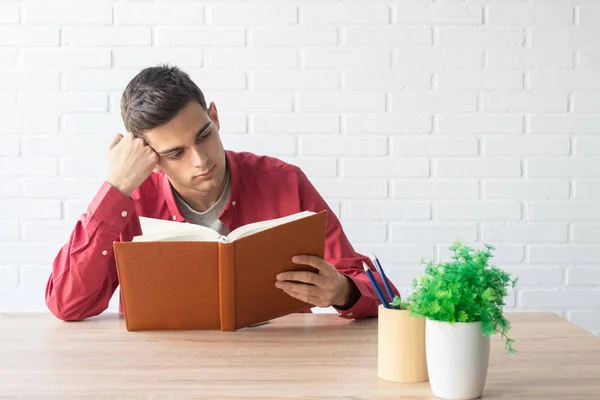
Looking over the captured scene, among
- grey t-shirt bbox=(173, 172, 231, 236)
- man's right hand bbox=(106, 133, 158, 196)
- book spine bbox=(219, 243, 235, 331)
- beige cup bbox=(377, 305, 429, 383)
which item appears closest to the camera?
beige cup bbox=(377, 305, 429, 383)

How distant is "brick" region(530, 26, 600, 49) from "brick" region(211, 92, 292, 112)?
0.93 metres

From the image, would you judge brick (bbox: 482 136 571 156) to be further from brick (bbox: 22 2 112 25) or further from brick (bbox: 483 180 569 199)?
brick (bbox: 22 2 112 25)

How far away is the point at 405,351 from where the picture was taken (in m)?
1.17

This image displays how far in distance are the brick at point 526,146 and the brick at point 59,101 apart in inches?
56.0

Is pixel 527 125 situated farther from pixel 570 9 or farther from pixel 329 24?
pixel 329 24

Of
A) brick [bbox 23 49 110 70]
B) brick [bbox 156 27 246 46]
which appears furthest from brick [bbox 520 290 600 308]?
brick [bbox 23 49 110 70]

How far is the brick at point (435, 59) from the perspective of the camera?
2.82 metres

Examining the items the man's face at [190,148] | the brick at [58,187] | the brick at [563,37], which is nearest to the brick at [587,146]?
the brick at [563,37]

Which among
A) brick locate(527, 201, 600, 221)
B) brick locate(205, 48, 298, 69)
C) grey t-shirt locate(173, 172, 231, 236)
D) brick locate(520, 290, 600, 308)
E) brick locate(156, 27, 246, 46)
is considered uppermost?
brick locate(156, 27, 246, 46)

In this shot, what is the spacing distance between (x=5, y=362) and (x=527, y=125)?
6.89 feet

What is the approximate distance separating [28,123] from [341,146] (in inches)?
44.9

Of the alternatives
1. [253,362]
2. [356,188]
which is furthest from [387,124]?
[253,362]

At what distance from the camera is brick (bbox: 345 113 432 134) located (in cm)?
282

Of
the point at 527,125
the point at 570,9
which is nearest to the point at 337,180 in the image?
the point at 527,125
